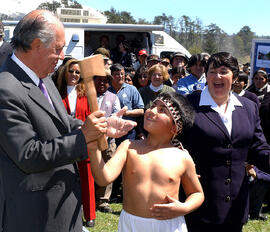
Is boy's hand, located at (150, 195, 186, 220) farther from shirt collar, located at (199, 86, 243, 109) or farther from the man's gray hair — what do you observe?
the man's gray hair

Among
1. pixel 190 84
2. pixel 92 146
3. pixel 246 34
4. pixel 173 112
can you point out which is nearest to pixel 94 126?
pixel 92 146

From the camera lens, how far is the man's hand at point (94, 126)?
1999mm

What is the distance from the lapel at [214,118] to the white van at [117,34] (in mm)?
6496

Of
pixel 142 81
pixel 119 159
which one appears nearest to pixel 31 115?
pixel 119 159

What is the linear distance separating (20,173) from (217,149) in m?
1.52

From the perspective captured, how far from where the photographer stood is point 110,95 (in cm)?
566

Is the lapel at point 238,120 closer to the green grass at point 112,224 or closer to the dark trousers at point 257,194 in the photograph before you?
the green grass at point 112,224

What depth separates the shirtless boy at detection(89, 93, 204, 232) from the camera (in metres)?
2.36

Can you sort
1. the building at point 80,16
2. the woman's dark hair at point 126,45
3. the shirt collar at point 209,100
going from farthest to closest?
the building at point 80,16 < the woman's dark hair at point 126,45 < the shirt collar at point 209,100

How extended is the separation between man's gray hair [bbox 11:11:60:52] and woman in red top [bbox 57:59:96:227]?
2.79 meters

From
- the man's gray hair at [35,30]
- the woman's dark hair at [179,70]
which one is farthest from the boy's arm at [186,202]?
the woman's dark hair at [179,70]

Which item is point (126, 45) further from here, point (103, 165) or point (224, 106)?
point (103, 165)

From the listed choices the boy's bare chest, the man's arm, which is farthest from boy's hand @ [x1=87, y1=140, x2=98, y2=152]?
the man's arm

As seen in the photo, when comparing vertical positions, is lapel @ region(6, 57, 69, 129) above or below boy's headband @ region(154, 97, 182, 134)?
above
